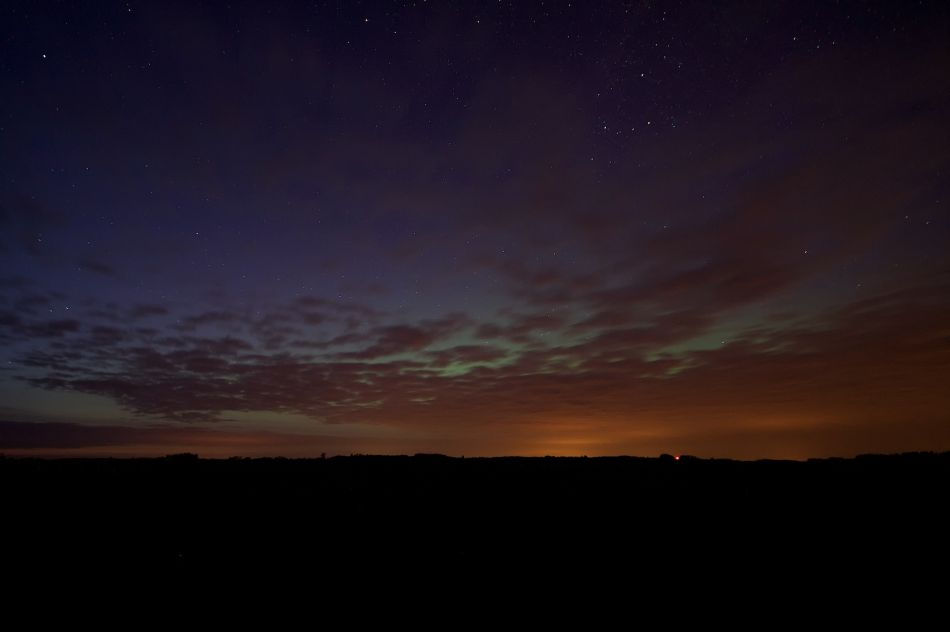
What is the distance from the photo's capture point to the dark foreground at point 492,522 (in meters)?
11.4

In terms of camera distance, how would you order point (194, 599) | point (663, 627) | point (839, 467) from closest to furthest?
point (663, 627), point (194, 599), point (839, 467)

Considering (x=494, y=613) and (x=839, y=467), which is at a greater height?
(x=839, y=467)

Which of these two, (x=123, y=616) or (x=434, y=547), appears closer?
(x=123, y=616)

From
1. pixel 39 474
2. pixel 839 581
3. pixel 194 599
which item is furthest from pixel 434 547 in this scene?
pixel 39 474

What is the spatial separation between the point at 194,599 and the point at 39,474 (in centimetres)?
1979

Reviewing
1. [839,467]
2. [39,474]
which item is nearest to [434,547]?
[839,467]

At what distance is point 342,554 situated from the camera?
1240cm

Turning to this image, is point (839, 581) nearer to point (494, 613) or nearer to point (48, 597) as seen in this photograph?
point (494, 613)

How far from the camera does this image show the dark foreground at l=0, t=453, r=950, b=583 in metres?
11.4

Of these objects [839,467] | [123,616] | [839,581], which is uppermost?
[839,467]

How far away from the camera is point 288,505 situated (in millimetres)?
17156

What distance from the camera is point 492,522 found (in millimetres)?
15016

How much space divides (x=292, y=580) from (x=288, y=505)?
699 centimetres

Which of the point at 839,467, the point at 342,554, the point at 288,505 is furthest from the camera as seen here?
the point at 839,467
